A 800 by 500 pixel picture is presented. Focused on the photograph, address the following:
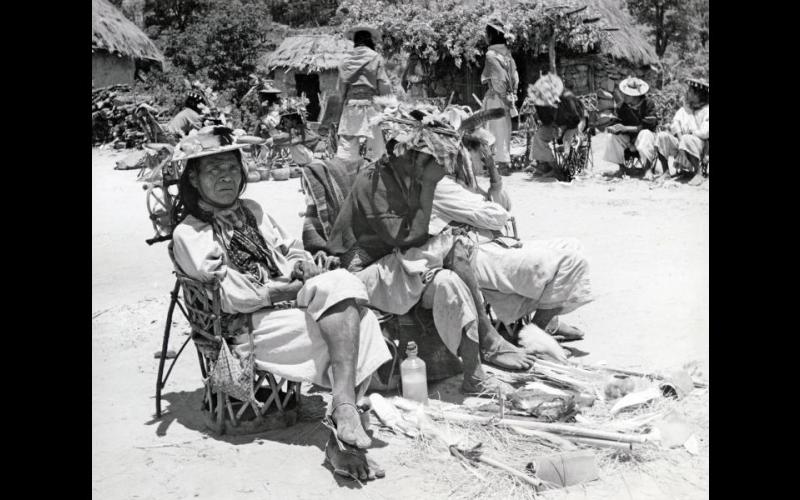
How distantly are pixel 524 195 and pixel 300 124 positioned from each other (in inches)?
163

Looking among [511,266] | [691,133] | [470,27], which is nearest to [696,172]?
[691,133]

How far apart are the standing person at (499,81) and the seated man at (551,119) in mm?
422

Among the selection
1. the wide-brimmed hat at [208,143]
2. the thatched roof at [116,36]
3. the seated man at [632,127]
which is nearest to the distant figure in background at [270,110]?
the seated man at [632,127]

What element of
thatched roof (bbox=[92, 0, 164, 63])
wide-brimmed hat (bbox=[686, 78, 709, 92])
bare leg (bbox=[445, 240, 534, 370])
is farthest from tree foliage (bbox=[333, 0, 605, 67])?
bare leg (bbox=[445, 240, 534, 370])

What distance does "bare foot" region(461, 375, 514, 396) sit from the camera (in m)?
4.11

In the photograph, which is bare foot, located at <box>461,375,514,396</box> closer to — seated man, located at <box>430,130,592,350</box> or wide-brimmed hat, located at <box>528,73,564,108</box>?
Result: seated man, located at <box>430,130,592,350</box>

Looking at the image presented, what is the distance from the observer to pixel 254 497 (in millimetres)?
3174

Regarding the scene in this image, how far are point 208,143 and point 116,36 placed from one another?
836 inches

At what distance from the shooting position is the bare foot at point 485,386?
4.11 metres

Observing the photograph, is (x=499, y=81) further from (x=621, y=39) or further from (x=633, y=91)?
(x=621, y=39)

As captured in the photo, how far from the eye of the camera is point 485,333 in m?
4.39

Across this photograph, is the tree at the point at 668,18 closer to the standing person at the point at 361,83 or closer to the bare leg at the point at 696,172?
the bare leg at the point at 696,172

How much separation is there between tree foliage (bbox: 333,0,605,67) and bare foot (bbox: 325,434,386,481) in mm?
14030
